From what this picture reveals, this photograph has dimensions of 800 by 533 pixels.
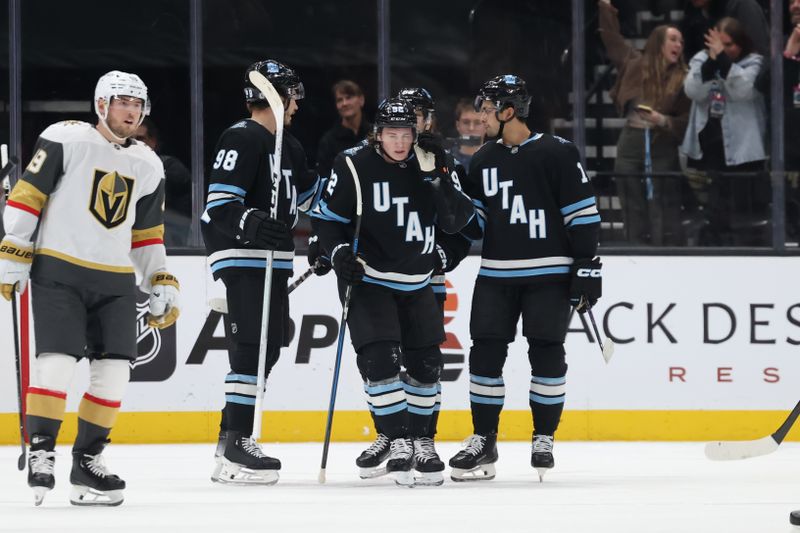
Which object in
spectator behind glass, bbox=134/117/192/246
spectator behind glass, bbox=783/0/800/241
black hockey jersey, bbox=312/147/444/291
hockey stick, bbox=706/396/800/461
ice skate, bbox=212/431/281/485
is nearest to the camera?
hockey stick, bbox=706/396/800/461

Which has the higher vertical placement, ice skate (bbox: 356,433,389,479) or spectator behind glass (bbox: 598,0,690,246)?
spectator behind glass (bbox: 598,0,690,246)

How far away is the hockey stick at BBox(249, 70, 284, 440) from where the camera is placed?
18.4 ft

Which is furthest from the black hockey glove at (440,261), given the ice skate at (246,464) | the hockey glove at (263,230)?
the ice skate at (246,464)

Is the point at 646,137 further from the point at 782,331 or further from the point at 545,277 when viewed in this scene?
the point at 545,277

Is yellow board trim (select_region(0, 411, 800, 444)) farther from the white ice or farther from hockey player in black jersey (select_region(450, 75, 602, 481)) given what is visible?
hockey player in black jersey (select_region(450, 75, 602, 481))

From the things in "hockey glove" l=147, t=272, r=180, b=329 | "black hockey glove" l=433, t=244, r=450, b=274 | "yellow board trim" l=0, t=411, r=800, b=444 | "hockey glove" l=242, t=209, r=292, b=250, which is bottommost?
"yellow board trim" l=0, t=411, r=800, b=444

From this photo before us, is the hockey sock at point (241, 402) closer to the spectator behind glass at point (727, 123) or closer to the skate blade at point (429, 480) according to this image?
the skate blade at point (429, 480)

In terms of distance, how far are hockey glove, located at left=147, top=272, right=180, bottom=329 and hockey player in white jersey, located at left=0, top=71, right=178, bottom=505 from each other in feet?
0.28

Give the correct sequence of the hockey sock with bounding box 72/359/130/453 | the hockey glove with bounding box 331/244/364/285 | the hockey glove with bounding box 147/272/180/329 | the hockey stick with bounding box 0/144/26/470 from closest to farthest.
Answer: the hockey sock with bounding box 72/359/130/453 → the hockey glove with bounding box 147/272/180/329 → the hockey stick with bounding box 0/144/26/470 → the hockey glove with bounding box 331/244/364/285

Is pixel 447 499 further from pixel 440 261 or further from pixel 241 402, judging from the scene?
pixel 440 261

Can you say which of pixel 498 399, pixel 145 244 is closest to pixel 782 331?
pixel 498 399

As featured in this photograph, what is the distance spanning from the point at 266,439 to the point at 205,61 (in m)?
1.73

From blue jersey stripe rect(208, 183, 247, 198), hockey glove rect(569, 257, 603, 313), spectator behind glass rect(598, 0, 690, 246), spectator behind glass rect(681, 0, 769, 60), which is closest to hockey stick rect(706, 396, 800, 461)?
hockey glove rect(569, 257, 603, 313)

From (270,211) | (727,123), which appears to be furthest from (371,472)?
(727,123)
